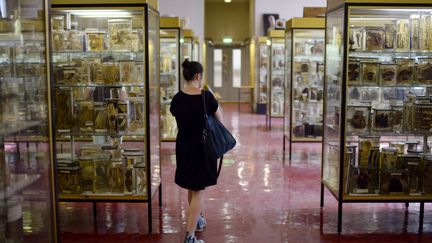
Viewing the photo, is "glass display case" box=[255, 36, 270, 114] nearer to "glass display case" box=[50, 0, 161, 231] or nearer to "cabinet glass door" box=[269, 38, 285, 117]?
"cabinet glass door" box=[269, 38, 285, 117]

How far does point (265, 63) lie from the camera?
15297 millimetres

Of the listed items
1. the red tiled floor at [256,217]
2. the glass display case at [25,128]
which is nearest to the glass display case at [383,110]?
the red tiled floor at [256,217]

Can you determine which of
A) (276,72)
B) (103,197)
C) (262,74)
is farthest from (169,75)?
(262,74)

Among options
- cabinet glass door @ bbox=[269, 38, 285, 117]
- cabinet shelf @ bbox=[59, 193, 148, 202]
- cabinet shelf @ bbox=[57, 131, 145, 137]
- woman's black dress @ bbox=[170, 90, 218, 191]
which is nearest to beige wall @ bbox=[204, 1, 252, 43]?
cabinet glass door @ bbox=[269, 38, 285, 117]

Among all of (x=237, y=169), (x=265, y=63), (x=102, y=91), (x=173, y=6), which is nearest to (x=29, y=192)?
(x=102, y=91)

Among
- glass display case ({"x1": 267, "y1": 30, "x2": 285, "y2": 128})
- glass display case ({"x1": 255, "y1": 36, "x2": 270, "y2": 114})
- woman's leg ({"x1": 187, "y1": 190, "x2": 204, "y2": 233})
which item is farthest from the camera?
glass display case ({"x1": 255, "y1": 36, "x2": 270, "y2": 114})

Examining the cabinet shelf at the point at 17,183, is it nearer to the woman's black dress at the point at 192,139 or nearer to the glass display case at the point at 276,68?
the woman's black dress at the point at 192,139

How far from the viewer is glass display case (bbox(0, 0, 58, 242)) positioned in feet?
9.90

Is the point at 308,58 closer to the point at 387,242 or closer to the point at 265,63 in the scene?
the point at 387,242

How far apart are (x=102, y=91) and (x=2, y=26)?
1.97m

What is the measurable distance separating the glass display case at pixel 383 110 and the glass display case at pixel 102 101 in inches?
74.9

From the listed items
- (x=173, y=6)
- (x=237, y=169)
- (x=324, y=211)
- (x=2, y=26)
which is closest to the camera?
(x=2, y=26)

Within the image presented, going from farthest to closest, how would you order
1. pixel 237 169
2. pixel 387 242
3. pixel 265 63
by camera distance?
pixel 265 63 → pixel 237 169 → pixel 387 242

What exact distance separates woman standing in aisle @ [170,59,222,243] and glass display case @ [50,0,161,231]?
0.60 meters
